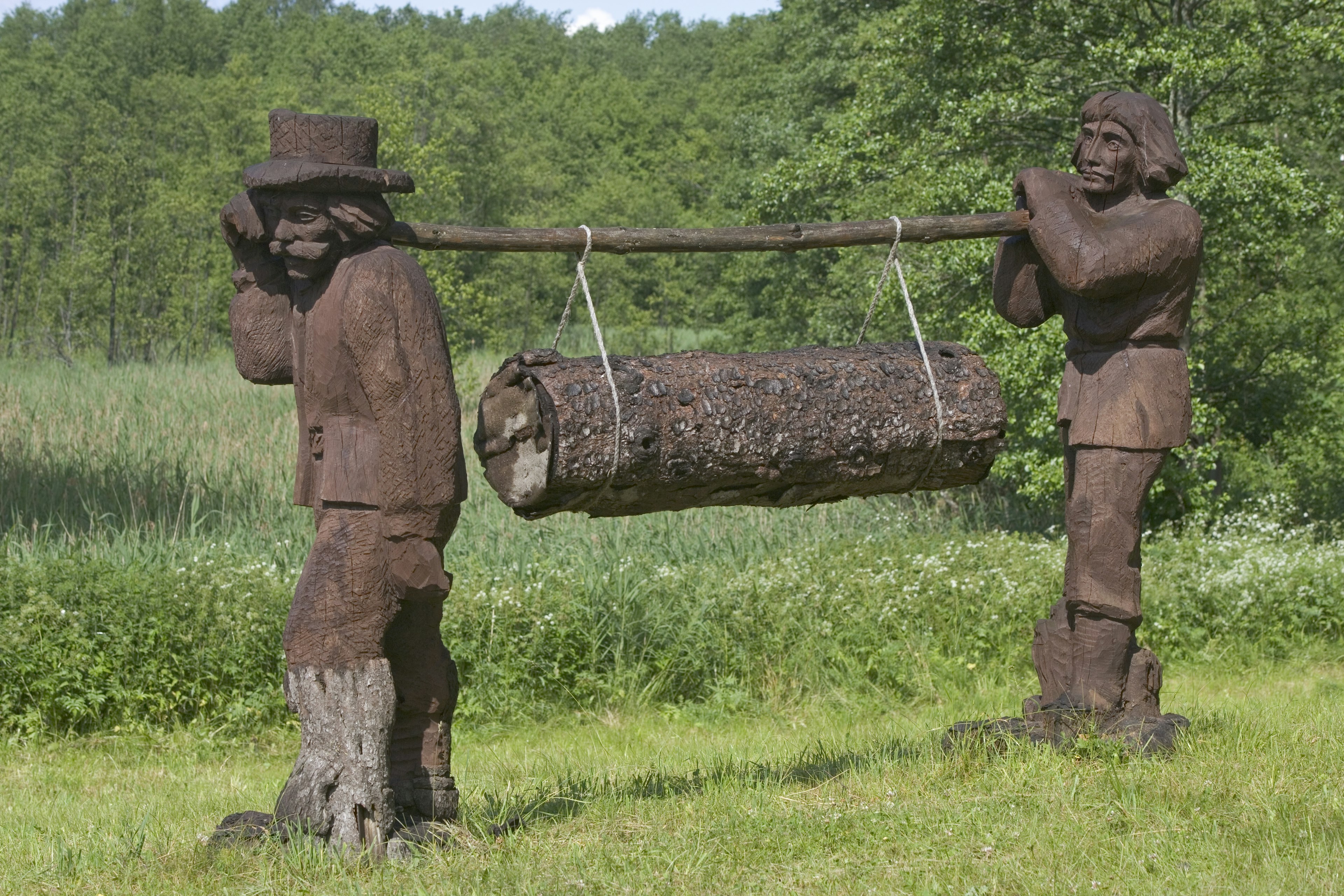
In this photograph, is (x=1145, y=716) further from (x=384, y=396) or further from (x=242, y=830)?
(x=242, y=830)

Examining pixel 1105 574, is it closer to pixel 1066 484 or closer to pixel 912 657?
pixel 1066 484

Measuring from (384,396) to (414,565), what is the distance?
19.7 inches

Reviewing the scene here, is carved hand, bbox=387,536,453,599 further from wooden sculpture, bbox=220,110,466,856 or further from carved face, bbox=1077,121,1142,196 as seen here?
carved face, bbox=1077,121,1142,196

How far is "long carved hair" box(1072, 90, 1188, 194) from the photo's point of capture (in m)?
4.91

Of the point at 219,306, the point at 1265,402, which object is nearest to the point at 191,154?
the point at 219,306

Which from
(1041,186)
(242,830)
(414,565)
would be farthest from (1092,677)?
(242,830)

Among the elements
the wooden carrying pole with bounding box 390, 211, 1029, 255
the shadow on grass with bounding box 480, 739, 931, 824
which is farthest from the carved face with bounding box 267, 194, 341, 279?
the shadow on grass with bounding box 480, 739, 931, 824

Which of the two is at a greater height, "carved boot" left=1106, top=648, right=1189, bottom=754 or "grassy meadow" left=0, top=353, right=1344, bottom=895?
"carved boot" left=1106, top=648, right=1189, bottom=754

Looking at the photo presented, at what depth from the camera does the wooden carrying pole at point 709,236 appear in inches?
171

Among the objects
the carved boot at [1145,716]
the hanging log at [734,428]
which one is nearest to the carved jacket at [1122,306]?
the hanging log at [734,428]

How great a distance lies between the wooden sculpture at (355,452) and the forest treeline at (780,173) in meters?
→ 7.35

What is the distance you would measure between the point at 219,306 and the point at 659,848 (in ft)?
83.0

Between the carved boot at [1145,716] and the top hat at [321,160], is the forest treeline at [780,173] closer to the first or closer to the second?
the carved boot at [1145,716]

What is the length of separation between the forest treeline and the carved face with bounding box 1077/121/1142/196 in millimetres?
5544
